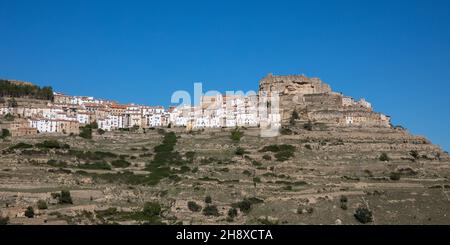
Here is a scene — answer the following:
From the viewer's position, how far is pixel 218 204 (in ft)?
130

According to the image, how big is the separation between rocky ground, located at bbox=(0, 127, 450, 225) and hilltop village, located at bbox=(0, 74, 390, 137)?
576 centimetres

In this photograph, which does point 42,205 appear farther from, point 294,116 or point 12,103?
point 12,103

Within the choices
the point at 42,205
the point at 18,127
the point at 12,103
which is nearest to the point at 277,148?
the point at 42,205

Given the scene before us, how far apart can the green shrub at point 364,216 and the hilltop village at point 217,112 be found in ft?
80.8

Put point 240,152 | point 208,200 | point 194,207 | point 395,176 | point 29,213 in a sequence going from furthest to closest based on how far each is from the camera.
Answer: point 240,152 → point 395,176 → point 208,200 → point 194,207 → point 29,213

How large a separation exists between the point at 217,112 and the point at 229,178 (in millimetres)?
30874

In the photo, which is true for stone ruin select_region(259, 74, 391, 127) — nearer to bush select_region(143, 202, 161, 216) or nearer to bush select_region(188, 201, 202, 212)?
bush select_region(188, 201, 202, 212)

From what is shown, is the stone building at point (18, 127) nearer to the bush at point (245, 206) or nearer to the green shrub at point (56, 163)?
the green shrub at point (56, 163)

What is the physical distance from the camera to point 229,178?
47.1m

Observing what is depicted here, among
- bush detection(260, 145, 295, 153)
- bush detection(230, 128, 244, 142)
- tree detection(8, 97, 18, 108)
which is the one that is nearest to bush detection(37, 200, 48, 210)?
bush detection(260, 145, 295, 153)

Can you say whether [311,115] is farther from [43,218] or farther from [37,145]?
[43,218]
